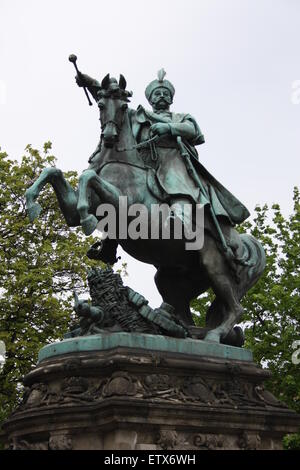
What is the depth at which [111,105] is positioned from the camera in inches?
434

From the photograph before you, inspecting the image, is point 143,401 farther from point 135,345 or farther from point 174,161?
point 174,161

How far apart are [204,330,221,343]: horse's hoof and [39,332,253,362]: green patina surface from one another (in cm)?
13

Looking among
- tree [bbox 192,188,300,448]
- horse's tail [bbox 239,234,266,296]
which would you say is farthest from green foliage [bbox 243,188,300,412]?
horse's tail [bbox 239,234,266,296]

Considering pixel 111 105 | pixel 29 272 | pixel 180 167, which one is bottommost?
pixel 180 167

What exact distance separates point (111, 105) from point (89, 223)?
1839 millimetres

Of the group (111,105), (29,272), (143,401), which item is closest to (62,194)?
(111,105)

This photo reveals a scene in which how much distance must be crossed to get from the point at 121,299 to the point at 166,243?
99cm

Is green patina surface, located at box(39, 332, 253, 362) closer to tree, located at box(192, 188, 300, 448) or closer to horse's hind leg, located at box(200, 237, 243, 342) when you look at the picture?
horse's hind leg, located at box(200, 237, 243, 342)

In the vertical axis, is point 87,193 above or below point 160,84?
below

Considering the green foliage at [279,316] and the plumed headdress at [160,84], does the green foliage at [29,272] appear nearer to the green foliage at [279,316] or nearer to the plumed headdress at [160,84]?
the green foliage at [279,316]

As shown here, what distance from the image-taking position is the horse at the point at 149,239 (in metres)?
10.5

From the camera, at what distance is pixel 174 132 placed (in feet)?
37.0

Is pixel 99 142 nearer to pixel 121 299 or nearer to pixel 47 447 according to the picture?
pixel 121 299
